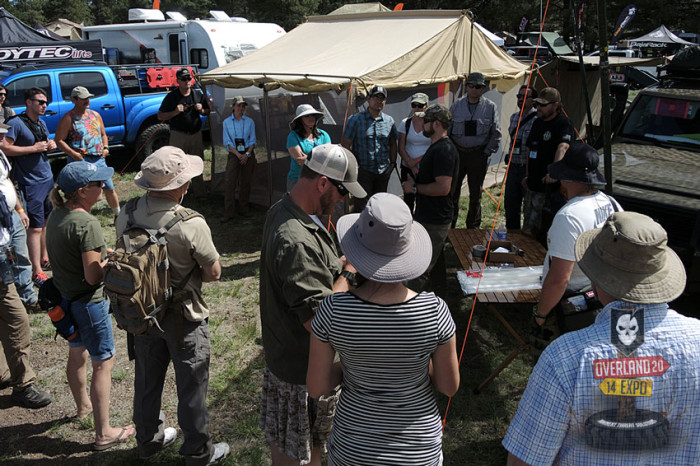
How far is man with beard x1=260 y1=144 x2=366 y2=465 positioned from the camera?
2.19 meters

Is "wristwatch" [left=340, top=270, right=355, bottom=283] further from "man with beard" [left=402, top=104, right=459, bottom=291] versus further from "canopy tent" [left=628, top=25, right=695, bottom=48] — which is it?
"canopy tent" [left=628, top=25, right=695, bottom=48]

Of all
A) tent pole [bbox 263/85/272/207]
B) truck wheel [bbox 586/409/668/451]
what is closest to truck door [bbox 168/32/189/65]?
tent pole [bbox 263/85/272/207]

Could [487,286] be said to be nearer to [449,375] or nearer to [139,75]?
[449,375]

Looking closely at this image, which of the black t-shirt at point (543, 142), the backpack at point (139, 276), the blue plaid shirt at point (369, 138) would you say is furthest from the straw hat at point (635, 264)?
the blue plaid shirt at point (369, 138)

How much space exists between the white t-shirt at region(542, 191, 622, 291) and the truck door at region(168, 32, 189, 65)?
1249cm

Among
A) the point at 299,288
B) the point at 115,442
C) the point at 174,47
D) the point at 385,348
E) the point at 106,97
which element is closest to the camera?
the point at 385,348

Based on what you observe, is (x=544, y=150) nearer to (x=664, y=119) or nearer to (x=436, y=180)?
(x=664, y=119)

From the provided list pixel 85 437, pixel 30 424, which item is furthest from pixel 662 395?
pixel 30 424

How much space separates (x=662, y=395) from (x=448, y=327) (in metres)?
0.67

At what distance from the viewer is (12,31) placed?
41.9 ft

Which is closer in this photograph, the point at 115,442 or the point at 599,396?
the point at 599,396

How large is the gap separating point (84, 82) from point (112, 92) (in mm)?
490

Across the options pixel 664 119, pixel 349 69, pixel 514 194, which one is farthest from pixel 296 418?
pixel 664 119

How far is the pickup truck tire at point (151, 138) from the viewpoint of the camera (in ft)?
32.0
